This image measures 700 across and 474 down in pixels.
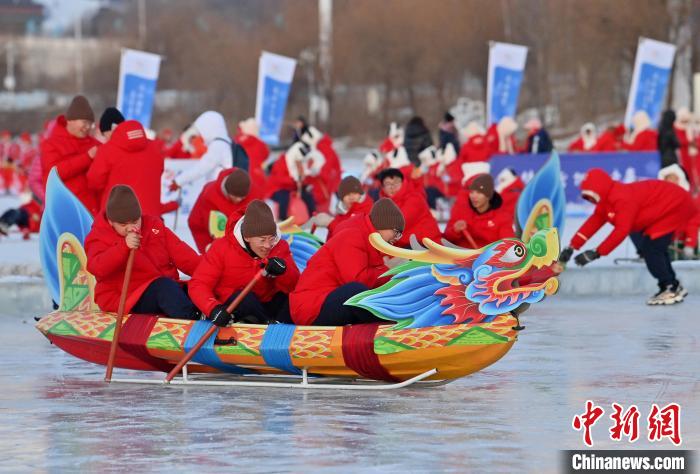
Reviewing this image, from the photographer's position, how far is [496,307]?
8109 millimetres

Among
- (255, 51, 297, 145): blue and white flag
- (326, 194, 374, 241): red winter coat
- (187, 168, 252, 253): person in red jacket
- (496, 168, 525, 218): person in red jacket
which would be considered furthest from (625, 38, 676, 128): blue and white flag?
(187, 168, 252, 253): person in red jacket

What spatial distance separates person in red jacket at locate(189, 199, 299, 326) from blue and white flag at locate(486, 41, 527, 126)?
65.9 ft

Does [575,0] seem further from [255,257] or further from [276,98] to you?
[255,257]

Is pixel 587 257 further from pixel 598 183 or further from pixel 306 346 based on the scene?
pixel 306 346

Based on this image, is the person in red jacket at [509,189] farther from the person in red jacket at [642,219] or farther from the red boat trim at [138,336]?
the red boat trim at [138,336]

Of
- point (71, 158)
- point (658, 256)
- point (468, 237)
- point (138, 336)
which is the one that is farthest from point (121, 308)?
point (658, 256)

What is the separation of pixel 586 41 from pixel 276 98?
62.2 feet

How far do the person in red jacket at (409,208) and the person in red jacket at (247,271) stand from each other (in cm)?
290

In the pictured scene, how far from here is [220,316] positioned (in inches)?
336

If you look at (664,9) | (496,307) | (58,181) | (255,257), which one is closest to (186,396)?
(255,257)

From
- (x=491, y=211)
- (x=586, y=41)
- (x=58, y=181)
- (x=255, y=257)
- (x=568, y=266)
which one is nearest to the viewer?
(x=255, y=257)

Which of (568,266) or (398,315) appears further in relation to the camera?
(568,266)

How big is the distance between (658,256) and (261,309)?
4.86 metres

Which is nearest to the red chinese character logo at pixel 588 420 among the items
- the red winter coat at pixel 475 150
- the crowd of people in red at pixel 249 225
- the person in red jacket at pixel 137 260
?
the crowd of people in red at pixel 249 225
